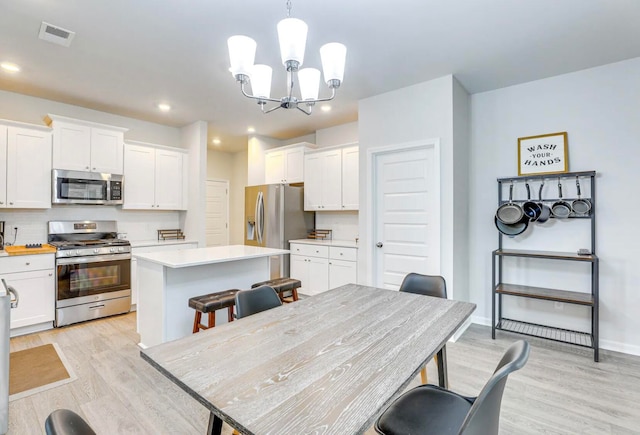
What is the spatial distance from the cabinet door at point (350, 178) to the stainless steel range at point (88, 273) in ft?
10.0

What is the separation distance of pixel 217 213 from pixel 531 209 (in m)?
5.88

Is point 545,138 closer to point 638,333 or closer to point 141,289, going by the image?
point 638,333

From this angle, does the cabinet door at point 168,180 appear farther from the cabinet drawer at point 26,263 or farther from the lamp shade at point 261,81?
the lamp shade at point 261,81

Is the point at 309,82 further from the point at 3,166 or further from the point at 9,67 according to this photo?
the point at 3,166

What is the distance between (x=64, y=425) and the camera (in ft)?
2.39

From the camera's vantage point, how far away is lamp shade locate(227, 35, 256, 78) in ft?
5.84

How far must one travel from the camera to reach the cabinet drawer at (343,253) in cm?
429

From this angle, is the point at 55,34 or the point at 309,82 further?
the point at 55,34

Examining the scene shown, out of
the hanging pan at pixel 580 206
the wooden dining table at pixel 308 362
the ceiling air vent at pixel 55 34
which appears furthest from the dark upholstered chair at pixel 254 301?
the hanging pan at pixel 580 206

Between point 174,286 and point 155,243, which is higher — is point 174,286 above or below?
below

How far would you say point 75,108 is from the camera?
4.34 metres

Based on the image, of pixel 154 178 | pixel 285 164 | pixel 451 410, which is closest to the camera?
pixel 451 410

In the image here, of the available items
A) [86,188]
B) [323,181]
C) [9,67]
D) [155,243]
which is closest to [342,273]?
[323,181]

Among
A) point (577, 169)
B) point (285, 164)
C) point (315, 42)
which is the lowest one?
point (577, 169)
